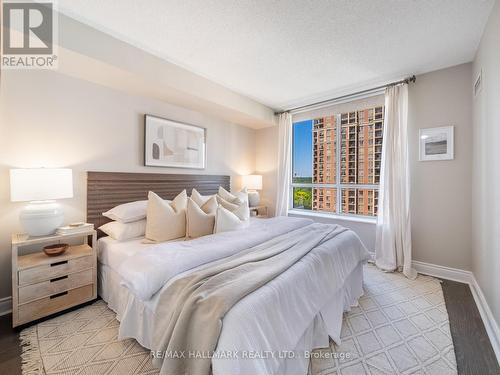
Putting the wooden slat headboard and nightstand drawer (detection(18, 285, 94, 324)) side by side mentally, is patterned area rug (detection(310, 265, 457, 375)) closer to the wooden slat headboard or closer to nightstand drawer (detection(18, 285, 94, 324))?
nightstand drawer (detection(18, 285, 94, 324))

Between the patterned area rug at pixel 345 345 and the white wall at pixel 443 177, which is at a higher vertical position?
the white wall at pixel 443 177

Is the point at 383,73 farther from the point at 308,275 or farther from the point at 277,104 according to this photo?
the point at 308,275

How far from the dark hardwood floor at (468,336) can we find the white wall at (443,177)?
1.88ft

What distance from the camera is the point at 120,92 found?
2.75 metres

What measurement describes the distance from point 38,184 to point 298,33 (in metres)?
2.76

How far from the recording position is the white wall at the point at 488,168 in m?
1.73

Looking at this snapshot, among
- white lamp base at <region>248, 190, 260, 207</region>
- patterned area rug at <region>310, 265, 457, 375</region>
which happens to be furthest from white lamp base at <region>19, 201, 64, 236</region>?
white lamp base at <region>248, 190, 260, 207</region>

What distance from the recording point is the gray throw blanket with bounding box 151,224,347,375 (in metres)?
1.02

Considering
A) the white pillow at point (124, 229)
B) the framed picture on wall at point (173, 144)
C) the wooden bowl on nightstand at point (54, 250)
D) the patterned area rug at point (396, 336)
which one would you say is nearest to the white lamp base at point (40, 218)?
the wooden bowl on nightstand at point (54, 250)

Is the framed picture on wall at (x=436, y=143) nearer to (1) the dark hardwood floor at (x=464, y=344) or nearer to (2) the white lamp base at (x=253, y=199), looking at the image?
(1) the dark hardwood floor at (x=464, y=344)

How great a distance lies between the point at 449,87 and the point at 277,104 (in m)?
2.45

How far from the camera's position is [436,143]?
283 cm

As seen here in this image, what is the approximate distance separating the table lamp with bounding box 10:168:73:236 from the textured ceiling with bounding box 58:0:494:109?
1.43 metres

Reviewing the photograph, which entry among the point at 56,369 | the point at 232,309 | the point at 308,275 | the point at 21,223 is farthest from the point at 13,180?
the point at 308,275
